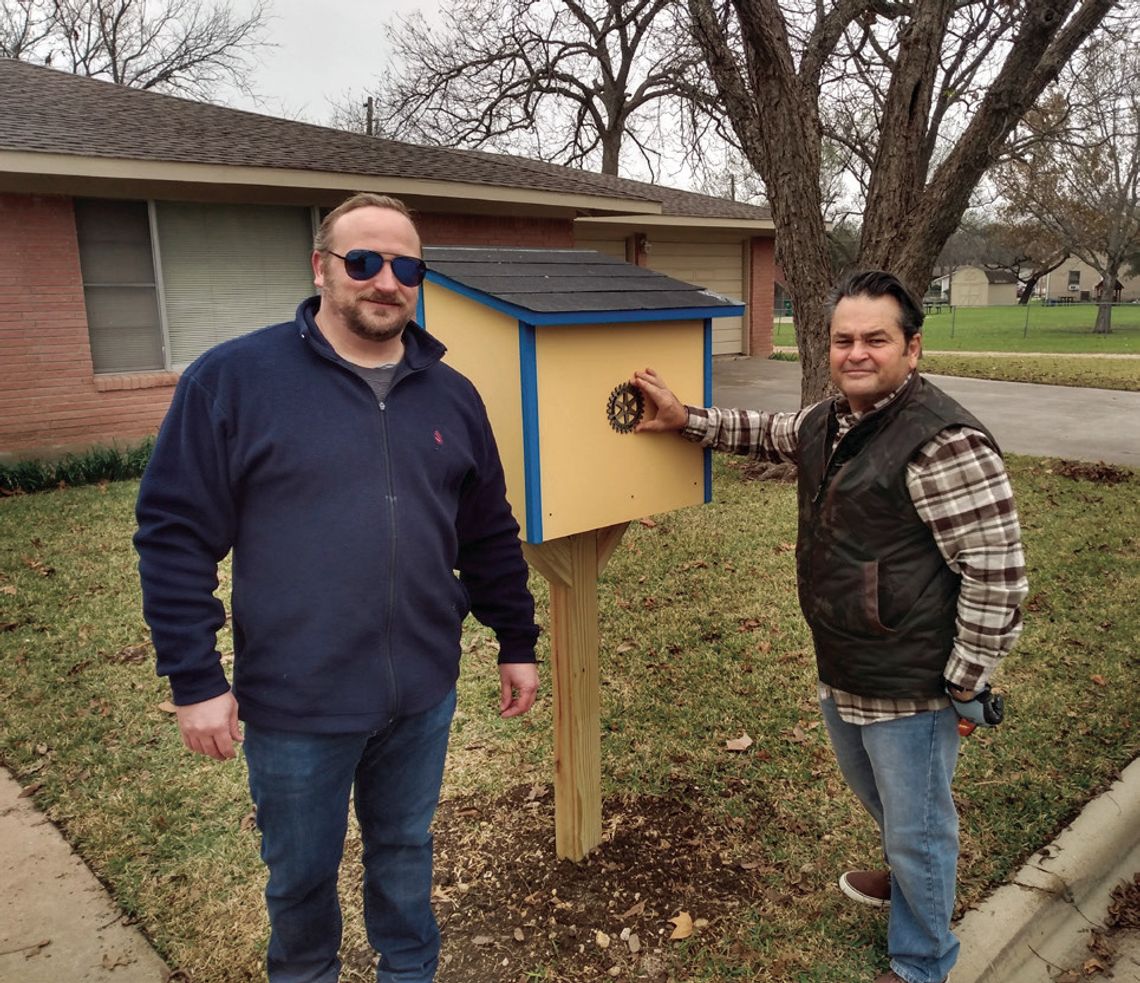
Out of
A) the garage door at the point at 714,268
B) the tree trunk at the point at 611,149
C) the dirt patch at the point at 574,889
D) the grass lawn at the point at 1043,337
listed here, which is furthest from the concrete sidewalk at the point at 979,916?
the tree trunk at the point at 611,149

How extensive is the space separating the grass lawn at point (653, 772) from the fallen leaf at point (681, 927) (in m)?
0.03

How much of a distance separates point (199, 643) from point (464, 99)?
22.5m

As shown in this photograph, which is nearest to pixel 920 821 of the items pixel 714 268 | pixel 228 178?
pixel 228 178

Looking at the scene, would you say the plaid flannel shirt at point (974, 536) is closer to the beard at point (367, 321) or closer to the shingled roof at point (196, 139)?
the beard at point (367, 321)

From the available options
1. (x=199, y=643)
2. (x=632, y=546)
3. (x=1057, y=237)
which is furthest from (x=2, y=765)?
(x=1057, y=237)

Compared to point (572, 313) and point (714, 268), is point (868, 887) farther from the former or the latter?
point (714, 268)

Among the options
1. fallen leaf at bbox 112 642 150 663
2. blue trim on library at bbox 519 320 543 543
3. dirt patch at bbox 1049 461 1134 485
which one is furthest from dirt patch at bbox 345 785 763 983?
dirt patch at bbox 1049 461 1134 485

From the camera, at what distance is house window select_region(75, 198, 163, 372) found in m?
8.77

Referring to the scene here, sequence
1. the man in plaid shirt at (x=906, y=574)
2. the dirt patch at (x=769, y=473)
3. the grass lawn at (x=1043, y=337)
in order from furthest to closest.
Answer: the grass lawn at (x=1043, y=337) → the dirt patch at (x=769, y=473) → the man in plaid shirt at (x=906, y=574)

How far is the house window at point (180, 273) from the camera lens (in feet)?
29.0

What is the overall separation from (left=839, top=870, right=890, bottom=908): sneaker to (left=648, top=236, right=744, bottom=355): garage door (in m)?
15.0

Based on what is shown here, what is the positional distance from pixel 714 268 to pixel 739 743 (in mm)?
15729

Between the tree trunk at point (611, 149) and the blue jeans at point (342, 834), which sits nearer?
the blue jeans at point (342, 834)

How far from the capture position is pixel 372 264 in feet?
5.86
